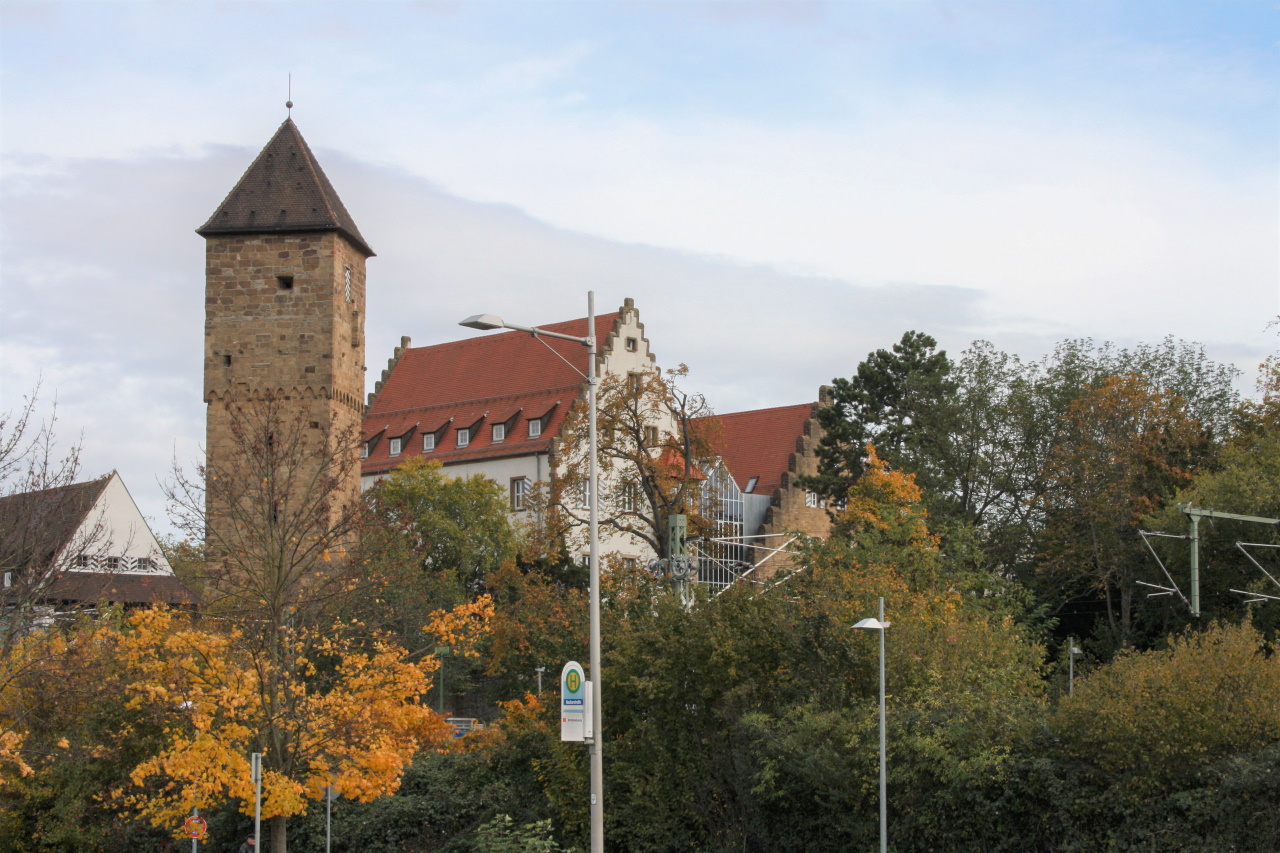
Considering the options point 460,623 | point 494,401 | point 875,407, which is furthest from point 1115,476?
point 494,401

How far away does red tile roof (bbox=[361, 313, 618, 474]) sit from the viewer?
69.5 m

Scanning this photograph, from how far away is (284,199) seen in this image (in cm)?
4522

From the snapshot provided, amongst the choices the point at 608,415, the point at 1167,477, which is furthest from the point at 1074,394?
the point at 608,415

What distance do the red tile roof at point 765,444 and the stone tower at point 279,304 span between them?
33.1 m

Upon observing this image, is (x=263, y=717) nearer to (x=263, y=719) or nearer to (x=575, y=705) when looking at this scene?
(x=263, y=719)

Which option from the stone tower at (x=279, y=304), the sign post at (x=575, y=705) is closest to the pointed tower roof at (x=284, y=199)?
the stone tower at (x=279, y=304)

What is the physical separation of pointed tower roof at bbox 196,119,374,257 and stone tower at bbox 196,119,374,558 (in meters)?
0.03

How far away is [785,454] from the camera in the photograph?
246ft

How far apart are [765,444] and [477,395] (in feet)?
49.7

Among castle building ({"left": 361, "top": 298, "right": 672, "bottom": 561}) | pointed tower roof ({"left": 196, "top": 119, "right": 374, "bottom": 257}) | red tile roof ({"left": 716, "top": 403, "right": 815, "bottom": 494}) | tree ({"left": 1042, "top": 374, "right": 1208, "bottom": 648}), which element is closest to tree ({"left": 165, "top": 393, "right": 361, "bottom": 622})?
pointed tower roof ({"left": 196, "top": 119, "right": 374, "bottom": 257})

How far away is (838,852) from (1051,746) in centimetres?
411

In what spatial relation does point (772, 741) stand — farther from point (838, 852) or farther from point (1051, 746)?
point (1051, 746)

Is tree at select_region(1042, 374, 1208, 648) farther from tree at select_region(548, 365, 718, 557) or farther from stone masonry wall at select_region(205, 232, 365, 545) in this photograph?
stone masonry wall at select_region(205, 232, 365, 545)

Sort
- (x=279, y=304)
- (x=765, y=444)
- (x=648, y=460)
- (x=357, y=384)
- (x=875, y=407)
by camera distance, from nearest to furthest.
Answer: (x=648, y=460) < (x=279, y=304) < (x=357, y=384) < (x=875, y=407) < (x=765, y=444)
